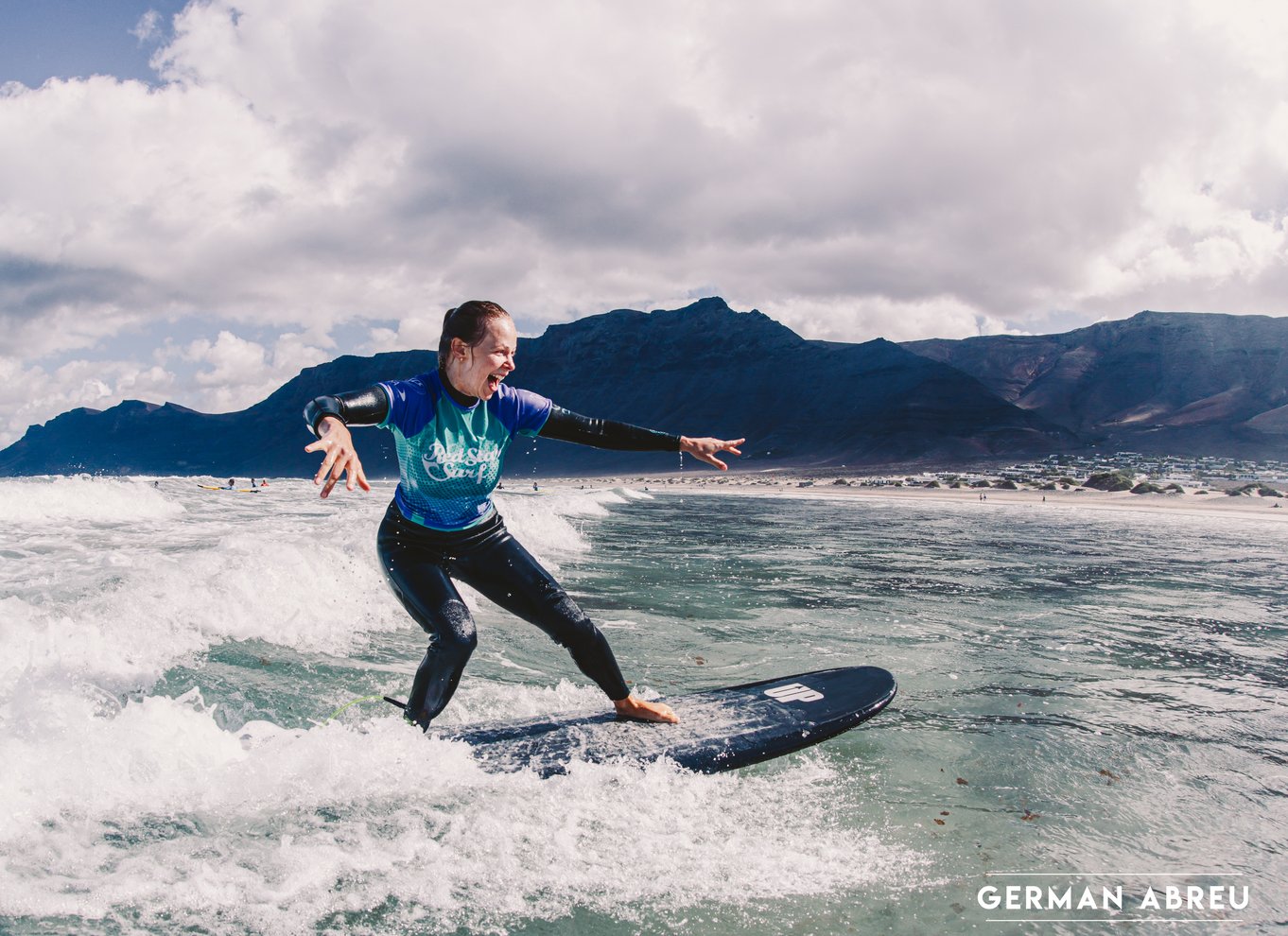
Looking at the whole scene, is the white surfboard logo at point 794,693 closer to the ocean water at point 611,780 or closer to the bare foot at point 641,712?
the ocean water at point 611,780

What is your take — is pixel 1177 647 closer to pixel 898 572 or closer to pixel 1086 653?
pixel 1086 653

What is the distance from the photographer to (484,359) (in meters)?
3.49

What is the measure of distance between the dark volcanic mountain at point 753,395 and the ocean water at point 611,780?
102 m

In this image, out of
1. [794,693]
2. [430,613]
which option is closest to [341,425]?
[430,613]

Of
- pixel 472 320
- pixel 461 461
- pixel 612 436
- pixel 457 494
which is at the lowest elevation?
pixel 457 494

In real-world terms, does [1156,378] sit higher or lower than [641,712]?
higher

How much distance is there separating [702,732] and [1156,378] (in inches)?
6812

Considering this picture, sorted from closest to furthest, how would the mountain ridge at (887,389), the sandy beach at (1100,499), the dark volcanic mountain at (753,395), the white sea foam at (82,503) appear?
1. the white sea foam at (82,503)
2. the sandy beach at (1100,499)
3. the mountain ridge at (887,389)
4. the dark volcanic mountain at (753,395)

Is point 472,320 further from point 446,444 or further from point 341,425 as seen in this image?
point 341,425

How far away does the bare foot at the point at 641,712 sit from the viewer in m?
4.39

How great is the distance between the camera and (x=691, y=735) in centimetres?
421

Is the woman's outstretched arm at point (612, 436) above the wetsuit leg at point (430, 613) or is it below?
above

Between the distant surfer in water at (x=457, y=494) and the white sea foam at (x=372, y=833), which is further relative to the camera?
the distant surfer in water at (x=457, y=494)

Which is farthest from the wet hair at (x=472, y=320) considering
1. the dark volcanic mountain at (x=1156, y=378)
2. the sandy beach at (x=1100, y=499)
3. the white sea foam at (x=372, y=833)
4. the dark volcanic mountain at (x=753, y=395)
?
the dark volcanic mountain at (x=1156, y=378)
